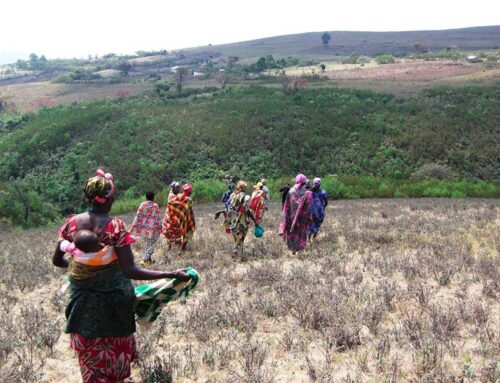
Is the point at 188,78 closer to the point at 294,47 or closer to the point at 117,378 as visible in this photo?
the point at 294,47

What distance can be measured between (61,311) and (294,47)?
158614 mm

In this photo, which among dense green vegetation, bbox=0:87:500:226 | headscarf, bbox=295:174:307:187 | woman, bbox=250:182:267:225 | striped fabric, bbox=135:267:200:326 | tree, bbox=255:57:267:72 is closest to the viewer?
striped fabric, bbox=135:267:200:326

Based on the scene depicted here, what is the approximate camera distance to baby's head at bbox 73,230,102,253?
3193 millimetres

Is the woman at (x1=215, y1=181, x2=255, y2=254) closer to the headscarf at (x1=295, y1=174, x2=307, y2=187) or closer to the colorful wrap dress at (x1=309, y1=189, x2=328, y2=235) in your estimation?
the headscarf at (x1=295, y1=174, x2=307, y2=187)

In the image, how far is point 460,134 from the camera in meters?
40.3

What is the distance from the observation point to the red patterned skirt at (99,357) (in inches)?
137

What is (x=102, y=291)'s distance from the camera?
11.2 feet

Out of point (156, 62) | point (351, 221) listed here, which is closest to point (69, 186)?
point (351, 221)

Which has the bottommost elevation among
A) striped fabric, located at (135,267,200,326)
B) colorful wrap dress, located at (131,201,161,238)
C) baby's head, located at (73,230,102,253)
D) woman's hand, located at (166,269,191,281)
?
colorful wrap dress, located at (131,201,161,238)

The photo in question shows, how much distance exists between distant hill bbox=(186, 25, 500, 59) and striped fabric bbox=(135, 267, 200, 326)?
12792 centimetres

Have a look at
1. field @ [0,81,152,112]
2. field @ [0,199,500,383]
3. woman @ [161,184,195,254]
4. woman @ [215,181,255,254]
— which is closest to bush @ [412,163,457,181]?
field @ [0,199,500,383]

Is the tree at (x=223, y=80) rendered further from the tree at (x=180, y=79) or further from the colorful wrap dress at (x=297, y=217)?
the colorful wrap dress at (x=297, y=217)

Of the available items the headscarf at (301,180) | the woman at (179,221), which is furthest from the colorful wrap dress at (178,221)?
the headscarf at (301,180)

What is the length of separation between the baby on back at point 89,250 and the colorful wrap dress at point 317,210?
25.0 ft
